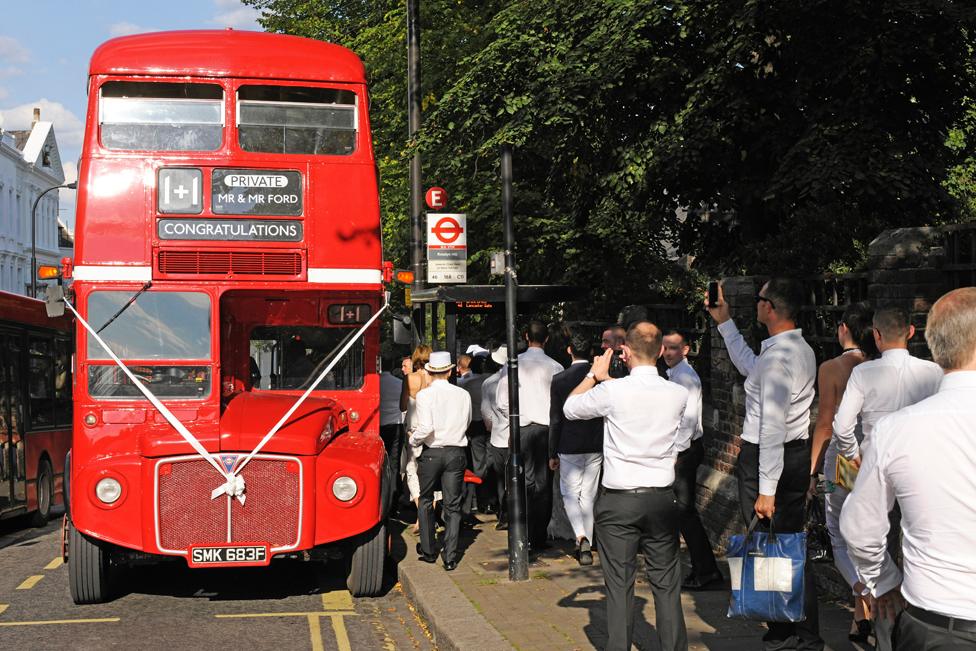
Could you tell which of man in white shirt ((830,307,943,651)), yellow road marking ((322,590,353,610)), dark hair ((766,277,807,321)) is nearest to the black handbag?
man in white shirt ((830,307,943,651))

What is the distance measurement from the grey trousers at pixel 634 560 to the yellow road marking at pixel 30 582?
251 inches

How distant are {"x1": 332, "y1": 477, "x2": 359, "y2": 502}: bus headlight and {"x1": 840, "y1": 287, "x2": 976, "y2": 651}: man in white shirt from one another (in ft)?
21.1

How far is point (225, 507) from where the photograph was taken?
939 centimetres

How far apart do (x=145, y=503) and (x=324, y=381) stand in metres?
2.48

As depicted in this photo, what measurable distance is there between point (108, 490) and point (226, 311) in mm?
2266

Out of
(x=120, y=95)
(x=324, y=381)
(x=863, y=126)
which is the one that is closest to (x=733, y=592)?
(x=324, y=381)

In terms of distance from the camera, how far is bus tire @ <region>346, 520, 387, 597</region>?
9922mm

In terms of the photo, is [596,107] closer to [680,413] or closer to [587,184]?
[587,184]

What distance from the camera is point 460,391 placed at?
10805 millimetres

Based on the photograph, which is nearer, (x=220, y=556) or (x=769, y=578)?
(x=769, y=578)

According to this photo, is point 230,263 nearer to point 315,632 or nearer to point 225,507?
point 225,507

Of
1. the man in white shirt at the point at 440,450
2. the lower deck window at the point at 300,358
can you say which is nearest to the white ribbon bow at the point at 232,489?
the man in white shirt at the point at 440,450

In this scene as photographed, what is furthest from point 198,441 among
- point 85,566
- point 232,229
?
point 232,229

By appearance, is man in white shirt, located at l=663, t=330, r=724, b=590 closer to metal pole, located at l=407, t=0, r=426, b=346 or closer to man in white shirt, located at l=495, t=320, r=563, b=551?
man in white shirt, located at l=495, t=320, r=563, b=551
